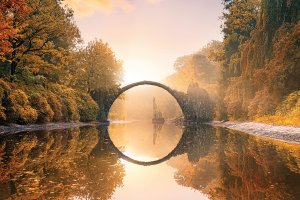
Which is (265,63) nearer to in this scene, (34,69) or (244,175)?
(34,69)

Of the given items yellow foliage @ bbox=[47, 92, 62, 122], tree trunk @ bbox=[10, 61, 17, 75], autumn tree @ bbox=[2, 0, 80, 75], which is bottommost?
yellow foliage @ bbox=[47, 92, 62, 122]

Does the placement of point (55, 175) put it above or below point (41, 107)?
below

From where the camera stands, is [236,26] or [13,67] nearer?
[13,67]

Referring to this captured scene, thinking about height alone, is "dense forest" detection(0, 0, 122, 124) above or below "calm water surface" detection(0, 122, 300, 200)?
above

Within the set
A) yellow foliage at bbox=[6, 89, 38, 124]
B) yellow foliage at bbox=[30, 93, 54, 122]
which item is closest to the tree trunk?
yellow foliage at bbox=[30, 93, 54, 122]

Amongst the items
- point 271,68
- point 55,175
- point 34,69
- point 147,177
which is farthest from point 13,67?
point 147,177

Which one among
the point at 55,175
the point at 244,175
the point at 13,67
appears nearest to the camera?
the point at 55,175

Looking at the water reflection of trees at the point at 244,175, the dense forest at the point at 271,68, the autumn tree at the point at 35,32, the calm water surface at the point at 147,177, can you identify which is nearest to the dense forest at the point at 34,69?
the autumn tree at the point at 35,32

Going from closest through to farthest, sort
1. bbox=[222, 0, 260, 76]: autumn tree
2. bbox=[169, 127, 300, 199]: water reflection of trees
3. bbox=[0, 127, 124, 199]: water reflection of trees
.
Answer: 1. bbox=[0, 127, 124, 199]: water reflection of trees
2. bbox=[169, 127, 300, 199]: water reflection of trees
3. bbox=[222, 0, 260, 76]: autumn tree

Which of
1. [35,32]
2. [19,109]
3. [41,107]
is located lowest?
[19,109]

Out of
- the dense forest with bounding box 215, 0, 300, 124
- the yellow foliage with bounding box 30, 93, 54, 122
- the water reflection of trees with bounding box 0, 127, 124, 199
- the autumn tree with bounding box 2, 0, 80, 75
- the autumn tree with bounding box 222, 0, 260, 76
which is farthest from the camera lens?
the autumn tree with bounding box 222, 0, 260, 76

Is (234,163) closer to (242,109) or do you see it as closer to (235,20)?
(242,109)

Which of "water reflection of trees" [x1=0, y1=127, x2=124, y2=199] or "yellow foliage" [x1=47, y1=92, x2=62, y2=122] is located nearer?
"water reflection of trees" [x1=0, y1=127, x2=124, y2=199]

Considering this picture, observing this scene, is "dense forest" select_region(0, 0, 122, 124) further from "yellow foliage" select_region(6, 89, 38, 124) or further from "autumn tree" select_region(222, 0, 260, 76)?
"autumn tree" select_region(222, 0, 260, 76)
